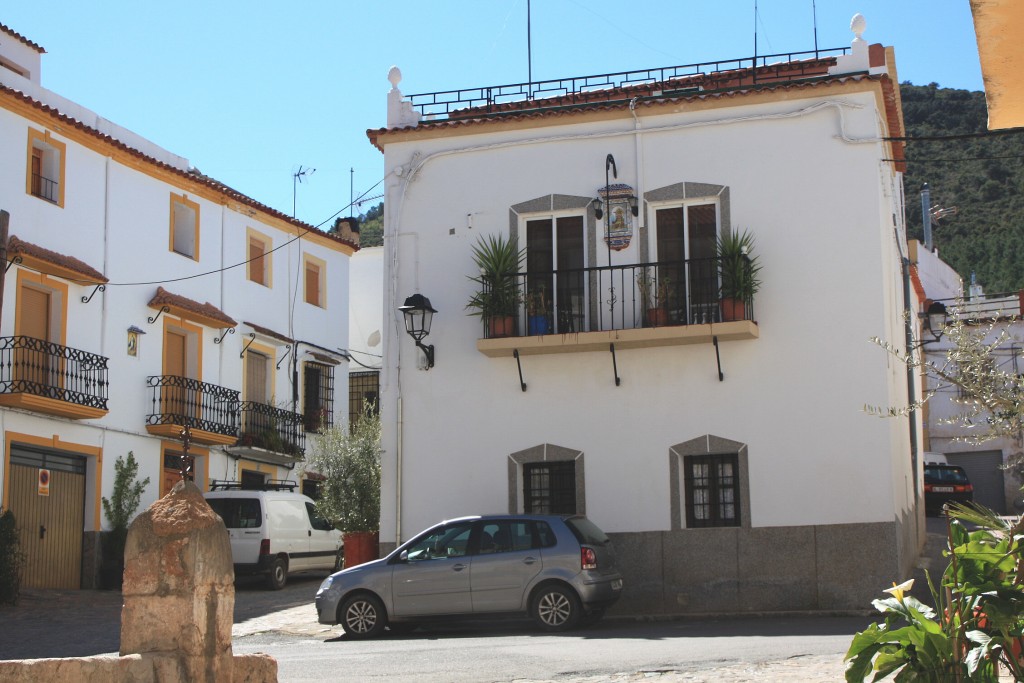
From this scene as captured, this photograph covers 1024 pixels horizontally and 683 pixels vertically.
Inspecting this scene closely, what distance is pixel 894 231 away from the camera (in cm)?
1898

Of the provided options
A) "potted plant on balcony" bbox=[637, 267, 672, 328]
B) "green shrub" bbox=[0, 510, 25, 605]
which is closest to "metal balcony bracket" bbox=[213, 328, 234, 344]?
"green shrub" bbox=[0, 510, 25, 605]

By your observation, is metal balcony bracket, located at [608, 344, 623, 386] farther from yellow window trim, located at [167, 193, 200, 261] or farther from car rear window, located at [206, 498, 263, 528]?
yellow window trim, located at [167, 193, 200, 261]

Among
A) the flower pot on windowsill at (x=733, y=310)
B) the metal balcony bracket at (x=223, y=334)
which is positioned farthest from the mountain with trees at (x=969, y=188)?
the flower pot on windowsill at (x=733, y=310)

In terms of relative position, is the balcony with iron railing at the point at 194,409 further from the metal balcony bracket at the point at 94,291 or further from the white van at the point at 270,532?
the white van at the point at 270,532

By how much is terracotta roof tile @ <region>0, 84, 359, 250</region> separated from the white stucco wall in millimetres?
7866

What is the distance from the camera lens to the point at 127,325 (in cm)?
2545

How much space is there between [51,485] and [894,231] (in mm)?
15412

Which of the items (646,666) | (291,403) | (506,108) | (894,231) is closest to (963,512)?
(646,666)

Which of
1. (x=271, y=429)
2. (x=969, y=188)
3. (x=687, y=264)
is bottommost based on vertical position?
(x=271, y=429)

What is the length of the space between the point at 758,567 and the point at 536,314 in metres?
4.51

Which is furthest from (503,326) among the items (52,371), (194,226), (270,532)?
(194,226)

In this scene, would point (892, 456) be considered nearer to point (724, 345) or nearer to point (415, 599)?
point (724, 345)

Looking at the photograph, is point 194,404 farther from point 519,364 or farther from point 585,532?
point 585,532

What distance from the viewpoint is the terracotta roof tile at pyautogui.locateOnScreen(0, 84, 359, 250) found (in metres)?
22.7
